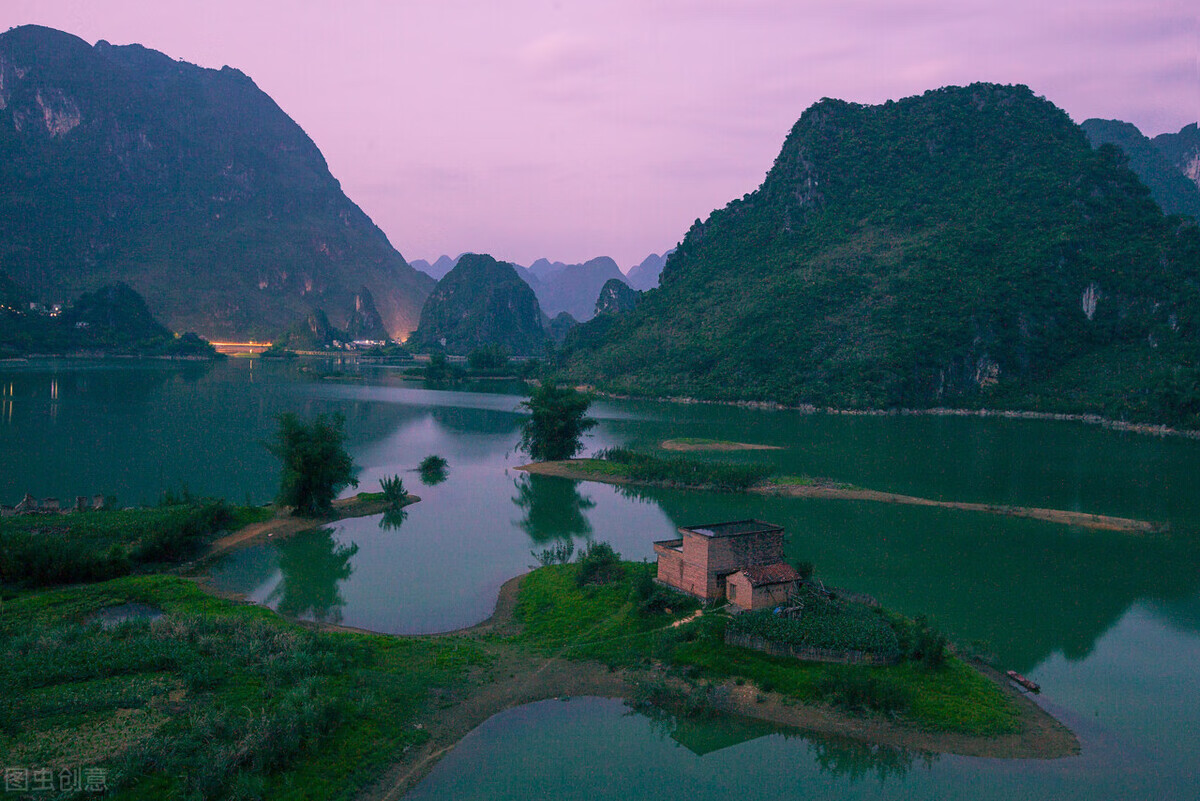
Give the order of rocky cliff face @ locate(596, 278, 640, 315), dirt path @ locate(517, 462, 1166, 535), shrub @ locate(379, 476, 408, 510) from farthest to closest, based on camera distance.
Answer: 1. rocky cliff face @ locate(596, 278, 640, 315)
2. shrub @ locate(379, 476, 408, 510)
3. dirt path @ locate(517, 462, 1166, 535)

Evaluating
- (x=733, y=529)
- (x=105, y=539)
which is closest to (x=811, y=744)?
(x=733, y=529)

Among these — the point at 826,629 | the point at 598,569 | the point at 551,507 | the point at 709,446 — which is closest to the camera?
the point at 826,629

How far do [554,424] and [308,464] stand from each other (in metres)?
19.4

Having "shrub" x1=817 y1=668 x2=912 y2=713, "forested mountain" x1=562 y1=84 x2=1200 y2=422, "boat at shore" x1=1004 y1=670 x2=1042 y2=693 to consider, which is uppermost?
"forested mountain" x1=562 y1=84 x2=1200 y2=422

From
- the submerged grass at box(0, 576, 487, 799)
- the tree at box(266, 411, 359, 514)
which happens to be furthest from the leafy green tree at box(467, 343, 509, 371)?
the submerged grass at box(0, 576, 487, 799)

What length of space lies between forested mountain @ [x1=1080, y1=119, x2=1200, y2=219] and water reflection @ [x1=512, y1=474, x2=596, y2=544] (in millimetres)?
145345

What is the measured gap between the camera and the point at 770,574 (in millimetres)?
20375

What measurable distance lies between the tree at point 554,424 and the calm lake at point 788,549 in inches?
130

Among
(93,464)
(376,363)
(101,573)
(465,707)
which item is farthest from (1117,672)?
(376,363)

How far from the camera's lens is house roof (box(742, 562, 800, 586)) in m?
20.0

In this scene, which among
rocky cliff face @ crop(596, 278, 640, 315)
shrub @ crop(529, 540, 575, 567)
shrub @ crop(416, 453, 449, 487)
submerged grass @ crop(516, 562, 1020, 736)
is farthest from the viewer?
rocky cliff face @ crop(596, 278, 640, 315)

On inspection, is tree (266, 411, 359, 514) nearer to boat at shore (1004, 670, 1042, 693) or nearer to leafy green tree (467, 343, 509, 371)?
boat at shore (1004, 670, 1042, 693)

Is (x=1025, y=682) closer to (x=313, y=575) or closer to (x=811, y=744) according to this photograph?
(x=811, y=744)

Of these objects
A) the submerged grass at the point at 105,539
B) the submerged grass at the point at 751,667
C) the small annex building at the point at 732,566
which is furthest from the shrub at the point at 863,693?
the submerged grass at the point at 105,539
